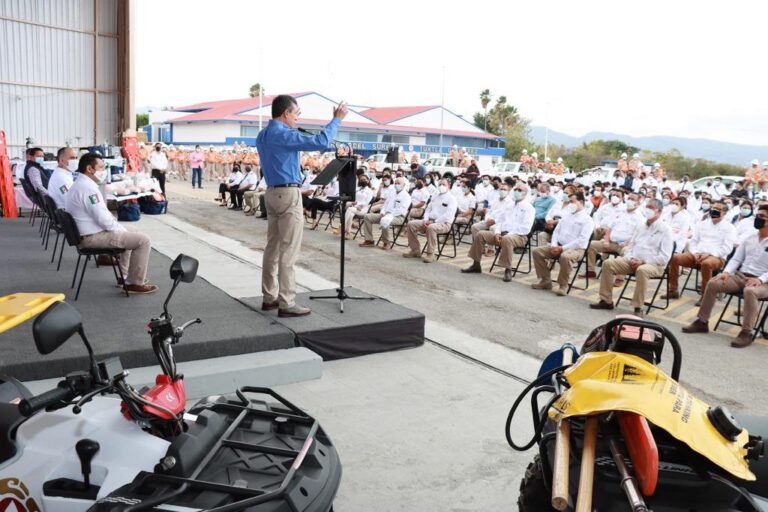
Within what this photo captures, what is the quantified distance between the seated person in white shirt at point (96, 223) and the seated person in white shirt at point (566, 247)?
5.63 m

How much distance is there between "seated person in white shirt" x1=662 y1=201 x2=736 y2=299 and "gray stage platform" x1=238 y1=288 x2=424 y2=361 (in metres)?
5.18

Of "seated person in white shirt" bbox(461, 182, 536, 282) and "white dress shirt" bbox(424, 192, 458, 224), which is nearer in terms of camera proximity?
"seated person in white shirt" bbox(461, 182, 536, 282)

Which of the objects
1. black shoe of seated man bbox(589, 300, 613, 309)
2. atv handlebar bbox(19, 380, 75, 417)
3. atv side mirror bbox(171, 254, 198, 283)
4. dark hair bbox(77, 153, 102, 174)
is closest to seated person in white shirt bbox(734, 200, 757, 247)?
black shoe of seated man bbox(589, 300, 613, 309)

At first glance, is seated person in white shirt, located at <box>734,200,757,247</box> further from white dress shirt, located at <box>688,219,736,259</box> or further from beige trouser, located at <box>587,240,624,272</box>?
beige trouser, located at <box>587,240,624,272</box>

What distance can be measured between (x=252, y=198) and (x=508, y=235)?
28.9 ft

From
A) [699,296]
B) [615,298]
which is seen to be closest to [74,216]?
[615,298]

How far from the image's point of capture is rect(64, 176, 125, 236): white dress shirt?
589cm

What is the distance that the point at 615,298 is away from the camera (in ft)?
29.5

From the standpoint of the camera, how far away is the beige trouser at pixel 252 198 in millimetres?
16766

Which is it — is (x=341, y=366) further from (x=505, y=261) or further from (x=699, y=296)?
(x=699, y=296)

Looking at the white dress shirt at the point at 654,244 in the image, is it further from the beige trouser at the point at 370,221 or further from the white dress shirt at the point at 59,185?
the white dress shirt at the point at 59,185

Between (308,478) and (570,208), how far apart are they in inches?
325

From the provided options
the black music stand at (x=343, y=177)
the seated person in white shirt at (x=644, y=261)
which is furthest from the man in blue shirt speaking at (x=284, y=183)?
the seated person in white shirt at (x=644, y=261)

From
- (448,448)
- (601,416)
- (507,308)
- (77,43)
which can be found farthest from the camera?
(77,43)
